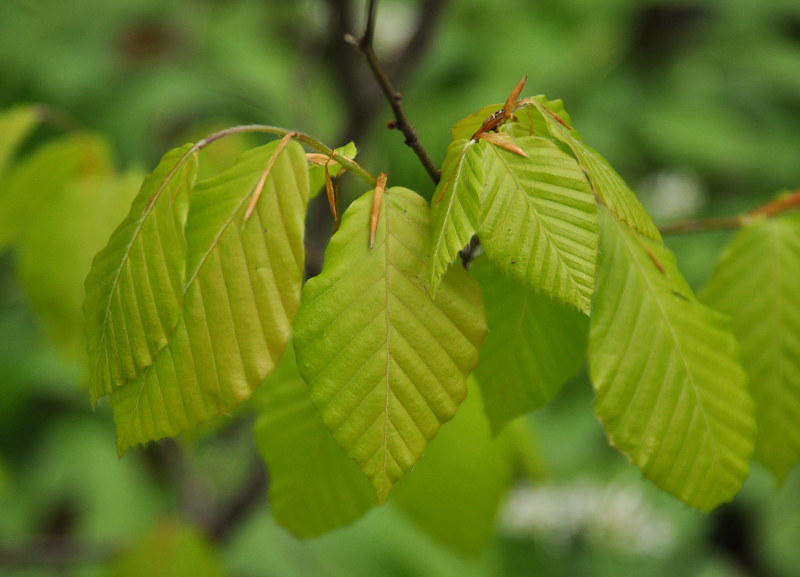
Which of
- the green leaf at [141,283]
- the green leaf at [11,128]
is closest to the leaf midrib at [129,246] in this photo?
the green leaf at [141,283]

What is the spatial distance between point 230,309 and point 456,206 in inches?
4.6

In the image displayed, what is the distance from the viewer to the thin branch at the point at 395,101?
38 cm

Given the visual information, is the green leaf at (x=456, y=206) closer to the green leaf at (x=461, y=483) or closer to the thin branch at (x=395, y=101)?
the thin branch at (x=395, y=101)

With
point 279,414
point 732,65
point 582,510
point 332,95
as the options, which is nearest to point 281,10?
point 332,95

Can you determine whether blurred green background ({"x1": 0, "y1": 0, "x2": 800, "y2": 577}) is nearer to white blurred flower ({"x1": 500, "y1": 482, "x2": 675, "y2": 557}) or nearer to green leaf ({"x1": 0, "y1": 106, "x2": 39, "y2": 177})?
white blurred flower ({"x1": 500, "y1": 482, "x2": 675, "y2": 557})

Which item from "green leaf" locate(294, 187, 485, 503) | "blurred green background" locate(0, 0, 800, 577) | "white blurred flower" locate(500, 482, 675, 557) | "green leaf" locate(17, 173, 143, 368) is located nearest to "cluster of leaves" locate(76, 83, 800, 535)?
"green leaf" locate(294, 187, 485, 503)

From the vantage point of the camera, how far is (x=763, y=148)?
194 cm

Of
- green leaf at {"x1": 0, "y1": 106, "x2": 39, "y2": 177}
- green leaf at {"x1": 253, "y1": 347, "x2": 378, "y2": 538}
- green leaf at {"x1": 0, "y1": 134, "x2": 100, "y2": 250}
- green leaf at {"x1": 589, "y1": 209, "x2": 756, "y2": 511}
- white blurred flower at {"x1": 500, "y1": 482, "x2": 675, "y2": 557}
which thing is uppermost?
green leaf at {"x1": 589, "y1": 209, "x2": 756, "y2": 511}

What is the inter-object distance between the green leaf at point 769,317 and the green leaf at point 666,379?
8cm

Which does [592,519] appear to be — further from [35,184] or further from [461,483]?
[35,184]

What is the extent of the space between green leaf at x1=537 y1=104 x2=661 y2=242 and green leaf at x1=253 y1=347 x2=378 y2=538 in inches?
9.7

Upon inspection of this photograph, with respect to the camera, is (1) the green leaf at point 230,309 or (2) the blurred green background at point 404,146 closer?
(1) the green leaf at point 230,309

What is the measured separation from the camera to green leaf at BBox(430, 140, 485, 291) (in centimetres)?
31

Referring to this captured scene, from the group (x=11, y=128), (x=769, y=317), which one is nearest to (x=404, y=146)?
(x=11, y=128)
